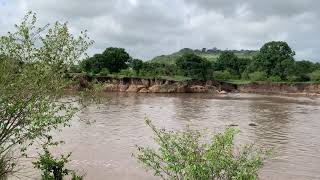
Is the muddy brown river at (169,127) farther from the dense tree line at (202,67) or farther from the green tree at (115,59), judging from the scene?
the green tree at (115,59)

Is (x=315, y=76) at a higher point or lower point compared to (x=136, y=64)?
lower

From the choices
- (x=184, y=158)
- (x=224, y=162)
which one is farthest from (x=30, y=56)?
(x=224, y=162)

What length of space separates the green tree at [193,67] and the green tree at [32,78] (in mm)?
112202

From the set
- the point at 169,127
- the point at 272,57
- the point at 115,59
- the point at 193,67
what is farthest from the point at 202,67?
the point at 169,127

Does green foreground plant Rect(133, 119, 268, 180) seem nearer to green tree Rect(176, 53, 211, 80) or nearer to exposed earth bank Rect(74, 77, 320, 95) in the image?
exposed earth bank Rect(74, 77, 320, 95)

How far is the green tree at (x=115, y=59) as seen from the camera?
131 m

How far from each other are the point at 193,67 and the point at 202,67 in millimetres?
2872

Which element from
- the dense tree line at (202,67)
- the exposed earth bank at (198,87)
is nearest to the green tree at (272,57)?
the dense tree line at (202,67)

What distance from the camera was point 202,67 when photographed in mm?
134125

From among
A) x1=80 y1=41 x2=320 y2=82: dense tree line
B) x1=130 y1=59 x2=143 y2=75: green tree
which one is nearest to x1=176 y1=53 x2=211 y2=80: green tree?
x1=80 y1=41 x2=320 y2=82: dense tree line

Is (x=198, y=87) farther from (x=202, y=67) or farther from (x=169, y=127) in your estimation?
(x=169, y=127)

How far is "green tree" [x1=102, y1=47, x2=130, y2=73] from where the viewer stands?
131m

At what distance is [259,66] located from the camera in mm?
161625

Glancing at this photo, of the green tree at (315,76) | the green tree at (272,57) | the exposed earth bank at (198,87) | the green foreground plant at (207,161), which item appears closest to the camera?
the green foreground plant at (207,161)
